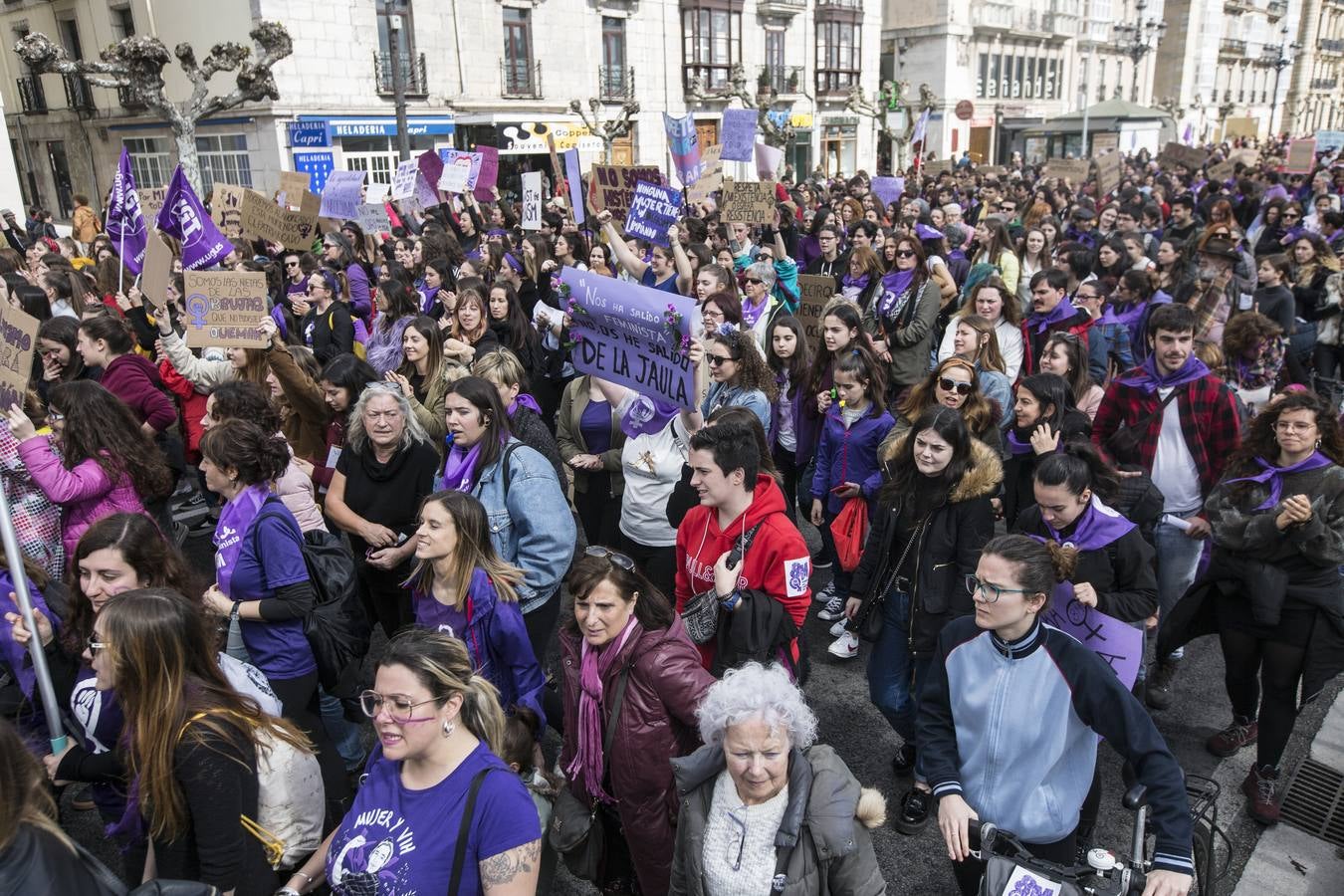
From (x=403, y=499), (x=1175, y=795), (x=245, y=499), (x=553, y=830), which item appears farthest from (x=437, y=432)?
(x=1175, y=795)

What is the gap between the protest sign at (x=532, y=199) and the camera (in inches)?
453

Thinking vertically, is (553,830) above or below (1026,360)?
below

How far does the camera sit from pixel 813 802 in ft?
7.87

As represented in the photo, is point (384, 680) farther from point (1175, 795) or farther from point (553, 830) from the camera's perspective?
point (1175, 795)

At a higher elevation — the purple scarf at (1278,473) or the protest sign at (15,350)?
the protest sign at (15,350)

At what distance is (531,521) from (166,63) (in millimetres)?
19393

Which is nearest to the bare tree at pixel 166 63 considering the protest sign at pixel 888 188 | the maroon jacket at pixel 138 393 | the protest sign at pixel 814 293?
the protest sign at pixel 888 188

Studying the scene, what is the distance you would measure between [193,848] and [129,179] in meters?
7.56

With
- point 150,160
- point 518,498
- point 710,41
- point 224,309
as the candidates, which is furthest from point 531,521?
point 710,41

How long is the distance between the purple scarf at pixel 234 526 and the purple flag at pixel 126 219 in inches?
215

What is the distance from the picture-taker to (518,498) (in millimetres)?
4012

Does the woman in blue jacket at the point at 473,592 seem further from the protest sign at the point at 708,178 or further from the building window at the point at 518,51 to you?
the building window at the point at 518,51

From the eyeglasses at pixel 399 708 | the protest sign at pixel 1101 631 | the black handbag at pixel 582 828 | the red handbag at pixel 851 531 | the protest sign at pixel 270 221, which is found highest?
the protest sign at pixel 270 221

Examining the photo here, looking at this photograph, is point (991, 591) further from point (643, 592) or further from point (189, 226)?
point (189, 226)
